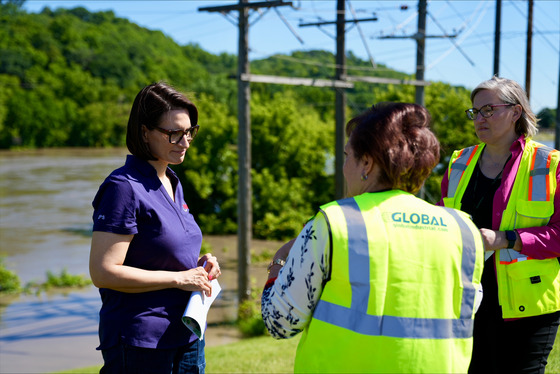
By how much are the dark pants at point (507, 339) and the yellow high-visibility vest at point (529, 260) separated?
0.06 metres

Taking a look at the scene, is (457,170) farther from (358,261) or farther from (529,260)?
(358,261)

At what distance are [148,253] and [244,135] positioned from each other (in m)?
8.96

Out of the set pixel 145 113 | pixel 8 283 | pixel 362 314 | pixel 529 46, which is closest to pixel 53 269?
pixel 8 283

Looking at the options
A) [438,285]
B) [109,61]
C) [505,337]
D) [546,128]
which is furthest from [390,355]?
[109,61]

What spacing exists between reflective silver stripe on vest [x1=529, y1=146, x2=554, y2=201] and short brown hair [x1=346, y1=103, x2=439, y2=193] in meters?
0.99

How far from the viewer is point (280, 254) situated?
1817 millimetres

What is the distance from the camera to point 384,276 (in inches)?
59.1

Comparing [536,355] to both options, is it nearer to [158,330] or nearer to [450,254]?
[450,254]

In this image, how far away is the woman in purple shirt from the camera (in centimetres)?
209

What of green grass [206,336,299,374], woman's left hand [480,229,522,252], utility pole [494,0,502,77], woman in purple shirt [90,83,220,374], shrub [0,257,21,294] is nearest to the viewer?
woman in purple shirt [90,83,220,374]

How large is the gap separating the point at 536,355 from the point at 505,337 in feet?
0.47

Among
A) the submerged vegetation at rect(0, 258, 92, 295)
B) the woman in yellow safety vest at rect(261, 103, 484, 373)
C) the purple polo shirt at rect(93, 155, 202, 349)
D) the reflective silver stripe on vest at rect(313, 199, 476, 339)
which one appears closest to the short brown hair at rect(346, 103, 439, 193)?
the woman in yellow safety vest at rect(261, 103, 484, 373)

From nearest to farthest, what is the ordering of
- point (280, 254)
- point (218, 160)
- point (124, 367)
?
1. point (280, 254)
2. point (124, 367)
3. point (218, 160)

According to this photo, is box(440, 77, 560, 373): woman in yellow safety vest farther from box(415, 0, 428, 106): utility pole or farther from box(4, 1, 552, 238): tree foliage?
box(415, 0, 428, 106): utility pole
